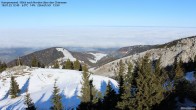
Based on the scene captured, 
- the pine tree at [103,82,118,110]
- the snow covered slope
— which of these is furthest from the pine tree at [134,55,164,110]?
the snow covered slope

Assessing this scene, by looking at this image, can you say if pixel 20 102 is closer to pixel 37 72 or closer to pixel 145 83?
pixel 37 72

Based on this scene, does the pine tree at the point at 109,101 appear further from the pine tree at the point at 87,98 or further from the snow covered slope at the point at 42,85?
the snow covered slope at the point at 42,85

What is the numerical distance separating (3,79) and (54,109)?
7409cm

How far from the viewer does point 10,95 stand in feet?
330

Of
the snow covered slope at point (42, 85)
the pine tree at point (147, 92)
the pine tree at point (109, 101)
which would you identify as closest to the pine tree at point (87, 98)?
the pine tree at point (109, 101)

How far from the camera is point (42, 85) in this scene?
366 feet

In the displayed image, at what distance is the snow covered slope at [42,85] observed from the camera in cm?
8388

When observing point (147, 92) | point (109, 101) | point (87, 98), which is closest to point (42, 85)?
point (87, 98)

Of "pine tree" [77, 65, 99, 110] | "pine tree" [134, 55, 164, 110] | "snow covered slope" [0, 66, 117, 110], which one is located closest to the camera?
"pine tree" [134, 55, 164, 110]

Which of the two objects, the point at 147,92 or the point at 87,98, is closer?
the point at 147,92

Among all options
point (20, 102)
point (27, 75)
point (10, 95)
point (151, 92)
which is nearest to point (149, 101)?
point (151, 92)

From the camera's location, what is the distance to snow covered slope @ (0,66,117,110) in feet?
275

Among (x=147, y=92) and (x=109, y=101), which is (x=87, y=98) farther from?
(x=147, y=92)

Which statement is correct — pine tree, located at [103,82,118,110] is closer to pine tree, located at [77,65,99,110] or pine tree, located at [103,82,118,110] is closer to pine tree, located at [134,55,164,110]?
pine tree, located at [77,65,99,110]
